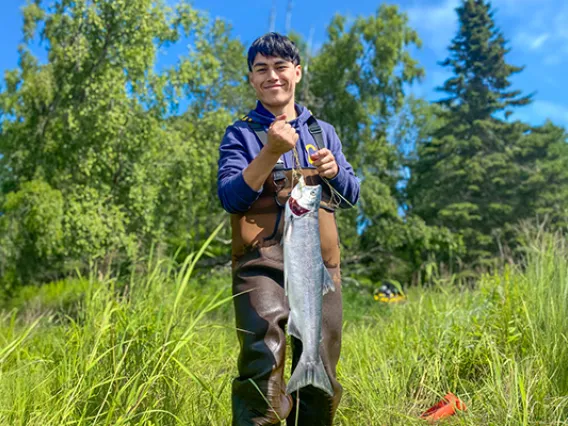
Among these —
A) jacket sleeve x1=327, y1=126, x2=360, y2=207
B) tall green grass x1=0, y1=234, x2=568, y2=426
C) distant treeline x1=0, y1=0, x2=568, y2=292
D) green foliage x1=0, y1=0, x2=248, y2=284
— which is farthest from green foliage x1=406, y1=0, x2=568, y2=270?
jacket sleeve x1=327, y1=126, x2=360, y2=207

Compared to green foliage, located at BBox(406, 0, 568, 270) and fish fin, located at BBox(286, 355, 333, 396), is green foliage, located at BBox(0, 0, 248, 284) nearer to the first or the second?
fish fin, located at BBox(286, 355, 333, 396)

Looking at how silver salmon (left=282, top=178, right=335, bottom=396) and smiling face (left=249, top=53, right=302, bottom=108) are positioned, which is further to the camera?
smiling face (left=249, top=53, right=302, bottom=108)

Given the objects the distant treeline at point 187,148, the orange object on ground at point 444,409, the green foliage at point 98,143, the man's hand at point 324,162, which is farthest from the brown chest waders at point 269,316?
the green foliage at point 98,143

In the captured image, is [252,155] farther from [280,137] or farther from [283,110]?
[280,137]

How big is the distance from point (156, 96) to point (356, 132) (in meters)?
9.34

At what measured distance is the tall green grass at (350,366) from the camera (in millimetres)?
2877

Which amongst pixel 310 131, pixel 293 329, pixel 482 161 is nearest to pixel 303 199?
pixel 293 329

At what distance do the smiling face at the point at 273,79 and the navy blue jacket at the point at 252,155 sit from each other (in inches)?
3.0

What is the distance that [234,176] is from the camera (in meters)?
2.45

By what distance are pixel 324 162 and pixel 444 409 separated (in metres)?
1.83

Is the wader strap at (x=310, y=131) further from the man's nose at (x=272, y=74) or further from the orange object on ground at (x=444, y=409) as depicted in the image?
the orange object on ground at (x=444, y=409)

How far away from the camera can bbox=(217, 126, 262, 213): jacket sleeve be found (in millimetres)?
2383

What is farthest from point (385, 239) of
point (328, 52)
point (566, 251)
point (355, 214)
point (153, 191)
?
point (566, 251)

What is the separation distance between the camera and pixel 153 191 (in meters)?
14.1
